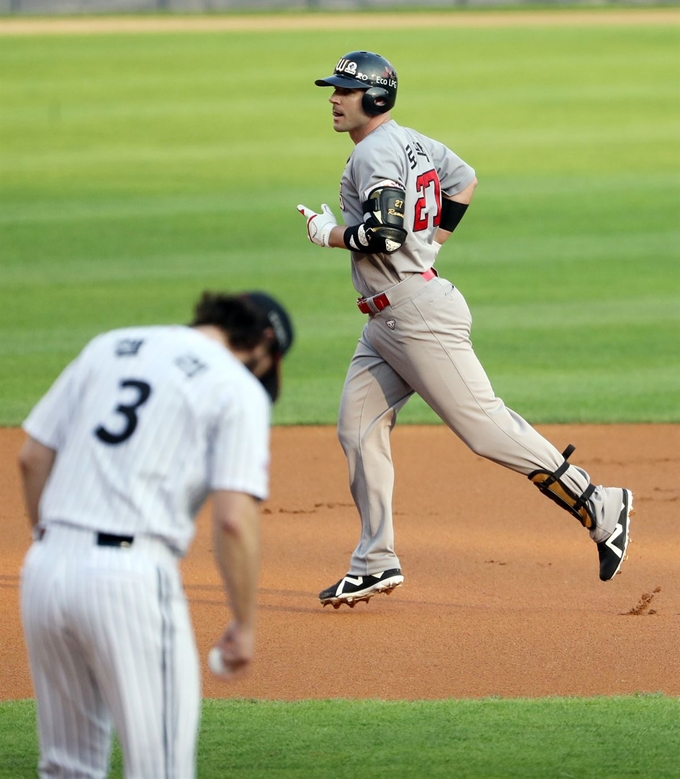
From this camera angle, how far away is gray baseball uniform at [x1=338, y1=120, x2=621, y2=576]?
5.48 m

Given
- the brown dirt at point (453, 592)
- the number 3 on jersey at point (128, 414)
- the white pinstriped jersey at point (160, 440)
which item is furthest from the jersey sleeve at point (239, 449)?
the brown dirt at point (453, 592)

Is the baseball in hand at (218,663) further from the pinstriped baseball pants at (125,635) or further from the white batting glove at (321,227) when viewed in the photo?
the white batting glove at (321,227)

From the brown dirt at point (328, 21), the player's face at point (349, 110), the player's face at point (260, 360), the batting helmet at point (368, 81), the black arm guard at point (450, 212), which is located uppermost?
the brown dirt at point (328, 21)

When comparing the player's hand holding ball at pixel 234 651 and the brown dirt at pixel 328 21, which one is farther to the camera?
the brown dirt at pixel 328 21

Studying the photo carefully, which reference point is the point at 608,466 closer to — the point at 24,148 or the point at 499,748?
the point at 499,748

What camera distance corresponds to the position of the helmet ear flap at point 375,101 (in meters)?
5.54

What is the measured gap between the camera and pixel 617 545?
5.61 metres

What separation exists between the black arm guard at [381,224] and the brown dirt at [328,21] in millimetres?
29825

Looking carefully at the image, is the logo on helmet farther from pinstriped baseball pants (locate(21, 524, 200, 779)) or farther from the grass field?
pinstriped baseball pants (locate(21, 524, 200, 779))

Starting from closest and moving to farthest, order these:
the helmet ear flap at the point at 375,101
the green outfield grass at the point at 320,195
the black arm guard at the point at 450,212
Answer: the helmet ear flap at the point at 375,101 → the black arm guard at the point at 450,212 → the green outfield grass at the point at 320,195

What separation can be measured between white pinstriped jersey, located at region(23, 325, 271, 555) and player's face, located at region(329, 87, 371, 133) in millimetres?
2812

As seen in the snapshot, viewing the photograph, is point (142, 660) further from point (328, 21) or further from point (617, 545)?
point (328, 21)

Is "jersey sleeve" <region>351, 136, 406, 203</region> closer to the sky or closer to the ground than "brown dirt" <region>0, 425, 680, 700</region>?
closer to the sky

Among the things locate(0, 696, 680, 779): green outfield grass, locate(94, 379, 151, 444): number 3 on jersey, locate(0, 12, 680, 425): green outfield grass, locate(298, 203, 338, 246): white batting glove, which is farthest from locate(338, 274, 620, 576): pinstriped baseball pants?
locate(0, 12, 680, 425): green outfield grass
